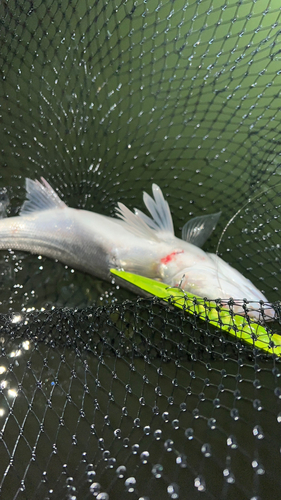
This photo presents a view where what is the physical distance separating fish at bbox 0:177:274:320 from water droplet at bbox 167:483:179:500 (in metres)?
0.76

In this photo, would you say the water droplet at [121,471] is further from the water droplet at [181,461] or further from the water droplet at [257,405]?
the water droplet at [257,405]

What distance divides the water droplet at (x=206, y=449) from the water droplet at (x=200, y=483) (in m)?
0.06

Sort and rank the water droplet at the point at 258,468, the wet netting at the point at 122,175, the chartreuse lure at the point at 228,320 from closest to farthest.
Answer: the water droplet at the point at 258,468
the chartreuse lure at the point at 228,320
the wet netting at the point at 122,175

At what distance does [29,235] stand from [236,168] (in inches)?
48.1

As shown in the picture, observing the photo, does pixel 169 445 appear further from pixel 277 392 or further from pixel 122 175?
pixel 122 175

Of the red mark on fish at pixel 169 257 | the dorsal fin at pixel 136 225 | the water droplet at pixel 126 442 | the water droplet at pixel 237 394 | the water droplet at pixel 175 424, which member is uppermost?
the dorsal fin at pixel 136 225

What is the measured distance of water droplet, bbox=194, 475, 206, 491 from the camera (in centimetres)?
96

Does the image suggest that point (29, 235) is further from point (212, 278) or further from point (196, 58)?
point (196, 58)

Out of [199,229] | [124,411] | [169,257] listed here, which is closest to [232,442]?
[124,411]

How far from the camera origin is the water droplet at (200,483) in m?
0.96

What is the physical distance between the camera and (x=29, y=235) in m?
1.92

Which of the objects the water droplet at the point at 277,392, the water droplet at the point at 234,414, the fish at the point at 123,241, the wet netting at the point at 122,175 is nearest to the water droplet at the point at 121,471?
the wet netting at the point at 122,175

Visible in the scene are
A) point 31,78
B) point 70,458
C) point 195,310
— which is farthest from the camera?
point 31,78

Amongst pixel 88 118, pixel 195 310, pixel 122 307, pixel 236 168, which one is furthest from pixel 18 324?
pixel 236 168
